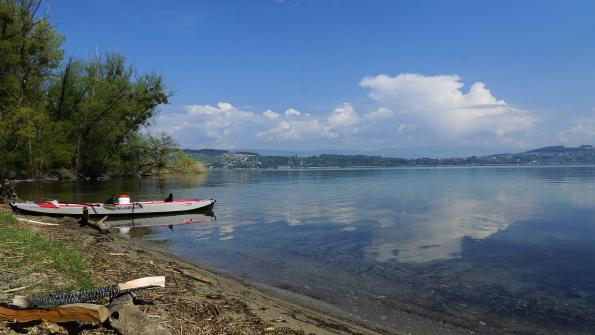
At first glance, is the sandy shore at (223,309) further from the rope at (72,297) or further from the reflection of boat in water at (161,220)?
the reflection of boat in water at (161,220)

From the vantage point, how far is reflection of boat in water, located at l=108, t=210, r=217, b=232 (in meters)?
27.0

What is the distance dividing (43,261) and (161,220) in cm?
2026

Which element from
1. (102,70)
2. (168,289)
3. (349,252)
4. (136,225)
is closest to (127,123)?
(102,70)

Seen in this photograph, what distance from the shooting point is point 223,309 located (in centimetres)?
818

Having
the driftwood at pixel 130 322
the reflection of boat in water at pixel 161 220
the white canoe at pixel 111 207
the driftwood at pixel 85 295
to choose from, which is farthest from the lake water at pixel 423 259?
the driftwood at pixel 130 322

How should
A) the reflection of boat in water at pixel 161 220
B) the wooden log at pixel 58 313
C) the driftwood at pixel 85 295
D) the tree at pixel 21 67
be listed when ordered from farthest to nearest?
the tree at pixel 21 67 < the reflection of boat in water at pixel 161 220 < the driftwood at pixel 85 295 < the wooden log at pixel 58 313

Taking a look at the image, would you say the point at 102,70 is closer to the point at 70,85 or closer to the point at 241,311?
the point at 70,85

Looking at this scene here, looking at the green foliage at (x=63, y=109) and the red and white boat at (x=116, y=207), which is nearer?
the red and white boat at (x=116, y=207)

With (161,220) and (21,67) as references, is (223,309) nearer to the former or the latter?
(161,220)

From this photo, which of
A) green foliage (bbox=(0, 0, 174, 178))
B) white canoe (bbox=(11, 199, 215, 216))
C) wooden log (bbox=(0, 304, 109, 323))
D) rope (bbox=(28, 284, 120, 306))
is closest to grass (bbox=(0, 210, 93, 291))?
rope (bbox=(28, 284, 120, 306))

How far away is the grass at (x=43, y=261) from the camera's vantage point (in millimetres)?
8016

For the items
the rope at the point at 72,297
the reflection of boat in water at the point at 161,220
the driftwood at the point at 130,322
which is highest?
the rope at the point at 72,297

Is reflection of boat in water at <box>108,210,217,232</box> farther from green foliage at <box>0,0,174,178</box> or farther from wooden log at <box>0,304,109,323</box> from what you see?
green foliage at <box>0,0,174,178</box>

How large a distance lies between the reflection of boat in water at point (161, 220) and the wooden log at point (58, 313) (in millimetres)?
20401
